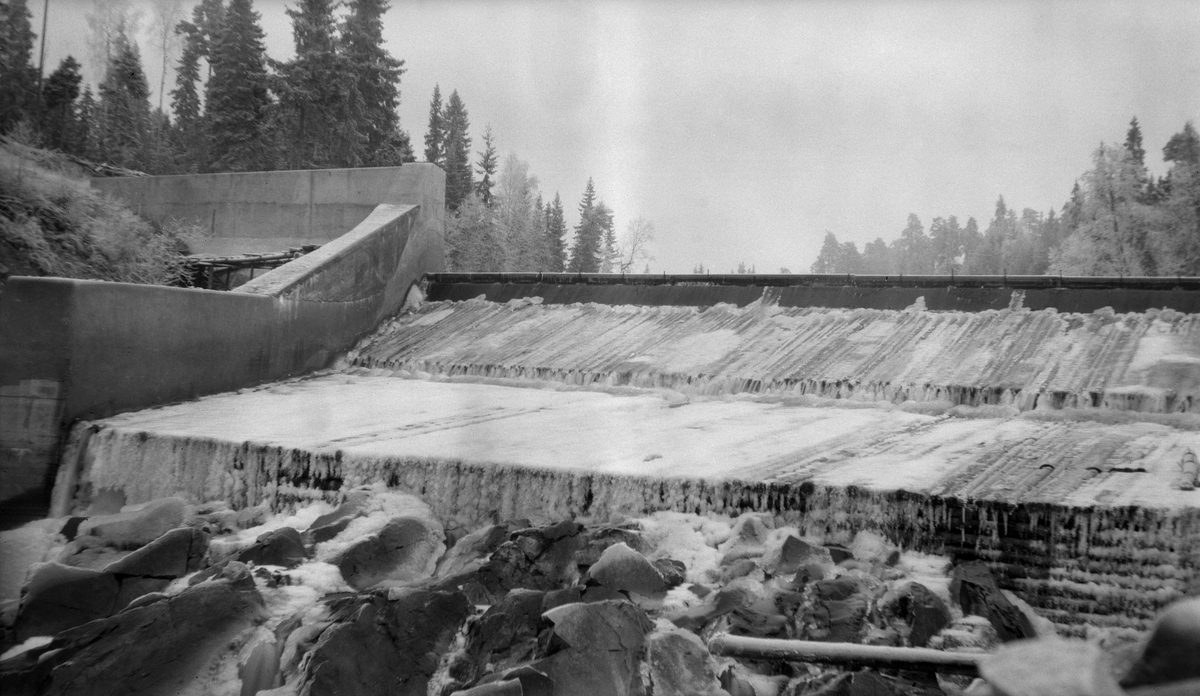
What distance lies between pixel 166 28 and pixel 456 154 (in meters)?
12.6

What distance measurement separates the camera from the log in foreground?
316cm

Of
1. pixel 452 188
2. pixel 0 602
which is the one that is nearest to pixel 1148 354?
pixel 0 602

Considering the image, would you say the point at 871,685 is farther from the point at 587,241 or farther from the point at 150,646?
the point at 587,241

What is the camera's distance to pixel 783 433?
611 centimetres

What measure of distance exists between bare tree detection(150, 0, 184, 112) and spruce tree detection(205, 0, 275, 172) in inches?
278

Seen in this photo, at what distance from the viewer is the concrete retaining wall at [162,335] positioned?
701 centimetres

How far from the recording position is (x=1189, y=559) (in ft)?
12.2

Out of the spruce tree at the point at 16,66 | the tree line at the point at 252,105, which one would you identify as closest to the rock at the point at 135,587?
the spruce tree at the point at 16,66

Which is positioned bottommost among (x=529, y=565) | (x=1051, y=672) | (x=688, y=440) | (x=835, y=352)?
(x=529, y=565)

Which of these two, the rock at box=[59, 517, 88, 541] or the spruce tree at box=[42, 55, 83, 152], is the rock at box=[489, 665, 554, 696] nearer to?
the rock at box=[59, 517, 88, 541]

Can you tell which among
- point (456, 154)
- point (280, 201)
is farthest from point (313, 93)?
point (456, 154)

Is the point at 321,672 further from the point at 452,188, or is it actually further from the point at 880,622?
the point at 452,188

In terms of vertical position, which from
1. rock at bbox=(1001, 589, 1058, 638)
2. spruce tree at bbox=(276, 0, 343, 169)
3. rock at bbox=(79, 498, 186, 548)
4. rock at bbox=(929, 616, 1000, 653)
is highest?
spruce tree at bbox=(276, 0, 343, 169)

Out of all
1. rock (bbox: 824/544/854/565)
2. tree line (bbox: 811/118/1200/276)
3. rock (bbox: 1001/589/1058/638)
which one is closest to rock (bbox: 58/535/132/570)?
rock (bbox: 824/544/854/565)
